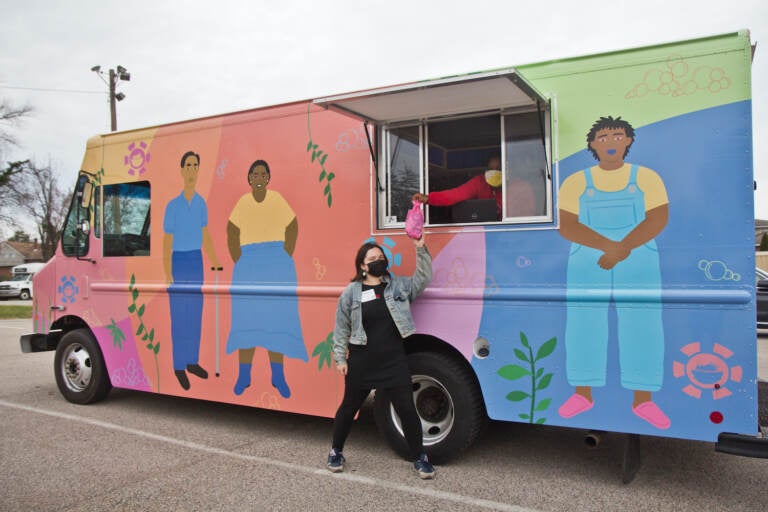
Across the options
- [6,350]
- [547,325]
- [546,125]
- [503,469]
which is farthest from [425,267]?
[6,350]

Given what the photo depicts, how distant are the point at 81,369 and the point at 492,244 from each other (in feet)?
17.0

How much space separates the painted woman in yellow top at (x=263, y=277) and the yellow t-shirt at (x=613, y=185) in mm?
2403

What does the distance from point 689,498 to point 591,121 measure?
2633mm

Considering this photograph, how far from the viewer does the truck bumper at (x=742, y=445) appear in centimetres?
375

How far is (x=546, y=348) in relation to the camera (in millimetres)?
4441

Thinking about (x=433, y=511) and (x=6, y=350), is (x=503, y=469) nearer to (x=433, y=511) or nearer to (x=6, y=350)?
(x=433, y=511)

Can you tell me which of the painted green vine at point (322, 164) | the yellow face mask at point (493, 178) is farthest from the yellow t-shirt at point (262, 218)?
the yellow face mask at point (493, 178)

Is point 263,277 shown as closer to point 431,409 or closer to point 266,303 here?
point 266,303

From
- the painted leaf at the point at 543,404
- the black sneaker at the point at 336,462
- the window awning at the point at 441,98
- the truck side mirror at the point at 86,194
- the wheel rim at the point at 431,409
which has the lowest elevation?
the black sneaker at the point at 336,462

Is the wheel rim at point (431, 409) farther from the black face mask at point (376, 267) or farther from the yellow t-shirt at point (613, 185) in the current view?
the yellow t-shirt at point (613, 185)

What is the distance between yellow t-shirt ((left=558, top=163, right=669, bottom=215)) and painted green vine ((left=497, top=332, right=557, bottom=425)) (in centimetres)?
99

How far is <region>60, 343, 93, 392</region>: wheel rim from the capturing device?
7.18 metres

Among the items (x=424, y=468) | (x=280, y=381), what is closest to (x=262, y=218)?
(x=280, y=381)

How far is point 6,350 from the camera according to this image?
12383mm
